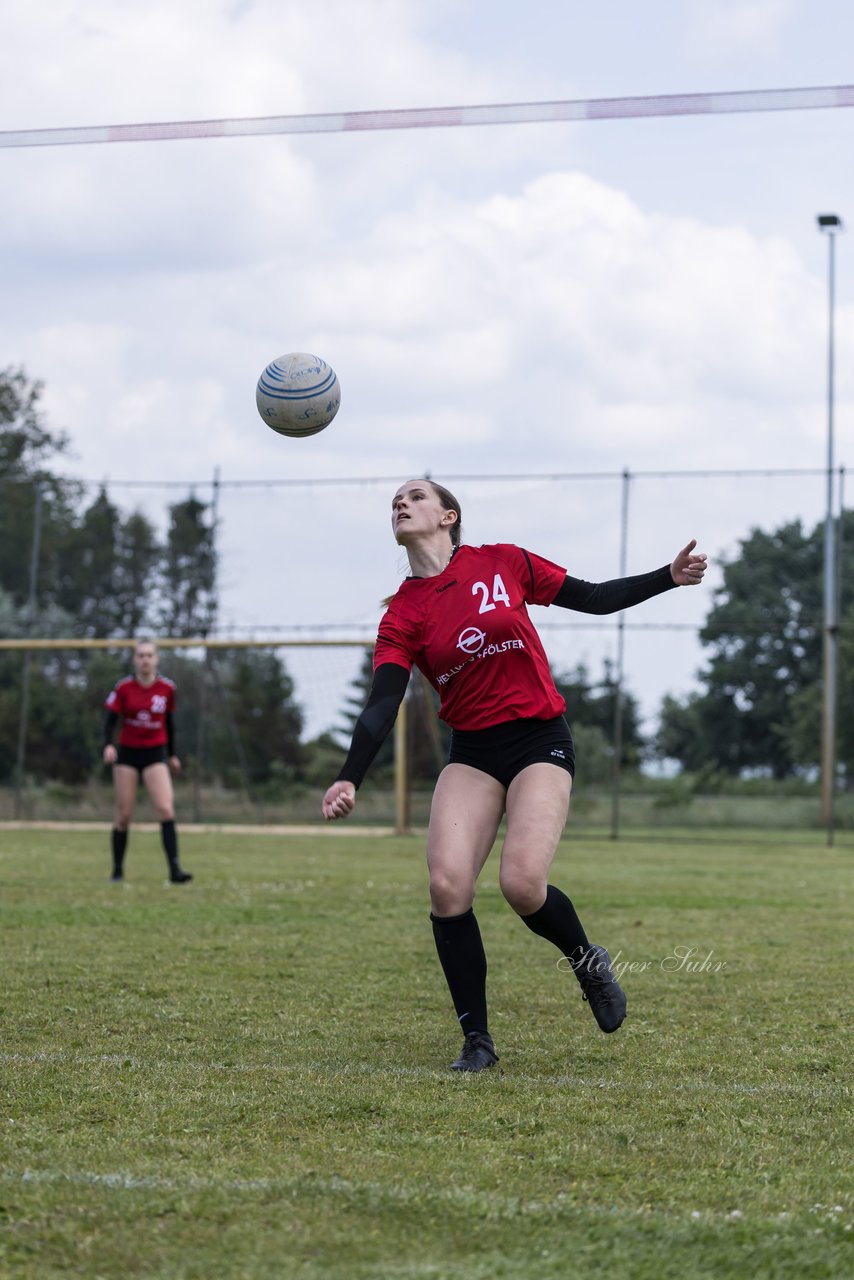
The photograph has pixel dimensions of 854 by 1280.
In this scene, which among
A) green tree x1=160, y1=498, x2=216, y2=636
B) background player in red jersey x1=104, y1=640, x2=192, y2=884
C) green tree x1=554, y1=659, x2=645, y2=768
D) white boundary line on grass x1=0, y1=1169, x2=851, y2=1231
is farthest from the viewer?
green tree x1=160, y1=498, x2=216, y2=636

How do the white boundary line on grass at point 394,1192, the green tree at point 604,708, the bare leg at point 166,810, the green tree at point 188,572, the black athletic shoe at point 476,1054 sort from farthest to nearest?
1. the green tree at point 188,572
2. the green tree at point 604,708
3. the bare leg at point 166,810
4. the black athletic shoe at point 476,1054
5. the white boundary line on grass at point 394,1192

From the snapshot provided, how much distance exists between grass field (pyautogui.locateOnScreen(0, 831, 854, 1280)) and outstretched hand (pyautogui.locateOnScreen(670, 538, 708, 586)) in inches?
65.4

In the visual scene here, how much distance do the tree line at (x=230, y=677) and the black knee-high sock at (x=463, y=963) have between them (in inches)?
613

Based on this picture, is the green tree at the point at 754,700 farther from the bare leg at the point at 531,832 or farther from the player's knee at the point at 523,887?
the player's knee at the point at 523,887

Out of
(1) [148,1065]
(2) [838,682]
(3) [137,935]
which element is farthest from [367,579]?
(1) [148,1065]

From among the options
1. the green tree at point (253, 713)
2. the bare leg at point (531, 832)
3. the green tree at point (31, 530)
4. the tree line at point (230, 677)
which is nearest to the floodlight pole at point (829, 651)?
the tree line at point (230, 677)

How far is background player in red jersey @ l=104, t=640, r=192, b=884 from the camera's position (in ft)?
38.1

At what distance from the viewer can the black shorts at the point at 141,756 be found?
38.4ft

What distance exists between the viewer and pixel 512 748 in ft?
16.2

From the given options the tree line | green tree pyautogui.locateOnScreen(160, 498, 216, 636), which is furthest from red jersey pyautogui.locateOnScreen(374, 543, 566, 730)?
green tree pyautogui.locateOnScreen(160, 498, 216, 636)

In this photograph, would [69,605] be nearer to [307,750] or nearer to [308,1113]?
[307,750]

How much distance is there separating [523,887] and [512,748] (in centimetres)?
50

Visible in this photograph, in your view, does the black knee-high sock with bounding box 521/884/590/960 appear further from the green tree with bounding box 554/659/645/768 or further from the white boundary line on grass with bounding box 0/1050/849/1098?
the green tree with bounding box 554/659/645/768

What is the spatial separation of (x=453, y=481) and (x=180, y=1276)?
2164cm
